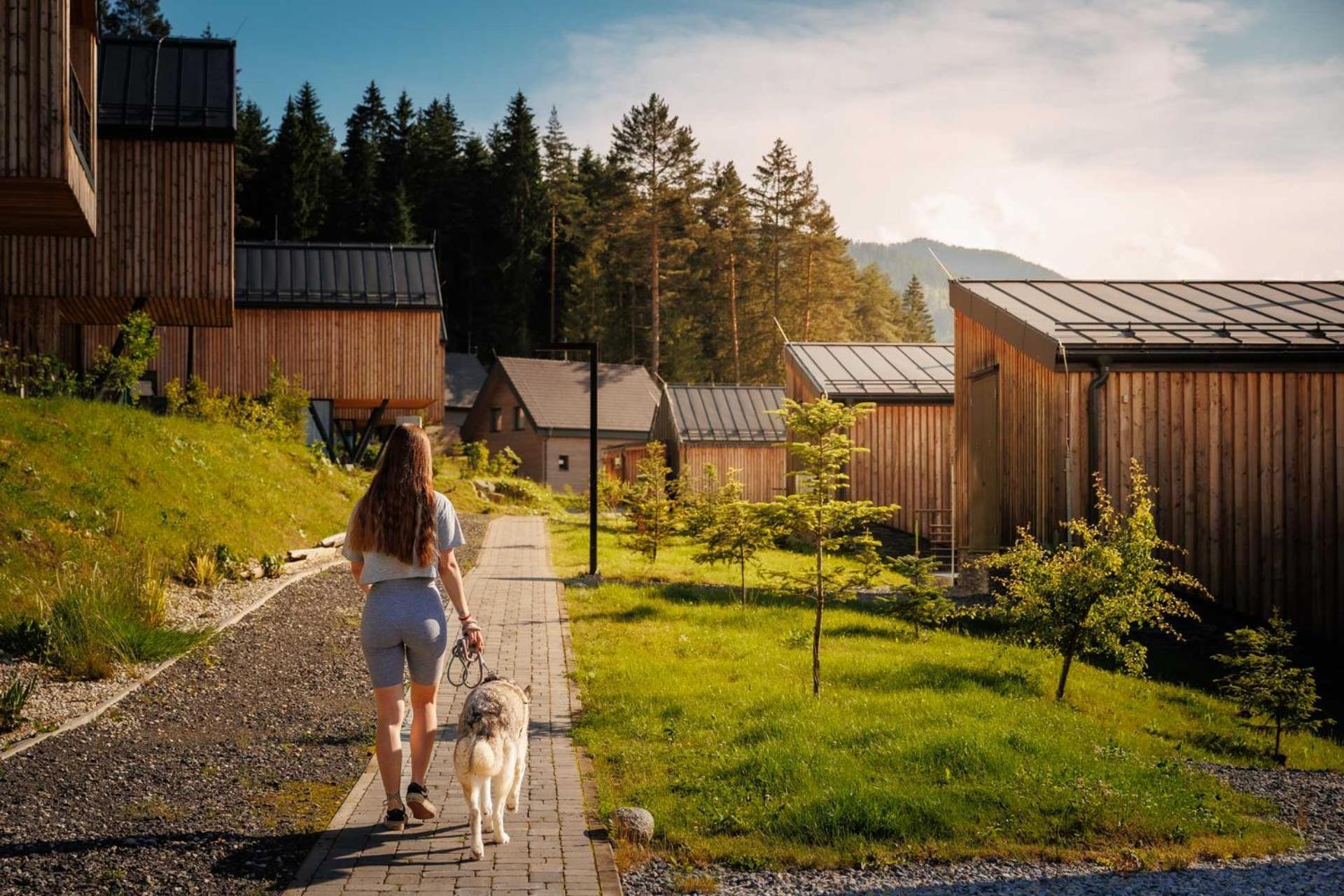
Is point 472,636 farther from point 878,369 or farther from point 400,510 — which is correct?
point 878,369

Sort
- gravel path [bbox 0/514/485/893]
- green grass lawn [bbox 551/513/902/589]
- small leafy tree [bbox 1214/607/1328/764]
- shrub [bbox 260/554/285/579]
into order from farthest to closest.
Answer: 1. green grass lawn [bbox 551/513/902/589]
2. shrub [bbox 260/554/285/579]
3. small leafy tree [bbox 1214/607/1328/764]
4. gravel path [bbox 0/514/485/893]

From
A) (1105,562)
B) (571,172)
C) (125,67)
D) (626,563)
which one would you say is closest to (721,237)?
(571,172)

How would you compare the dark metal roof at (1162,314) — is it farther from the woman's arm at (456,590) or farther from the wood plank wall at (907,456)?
the woman's arm at (456,590)

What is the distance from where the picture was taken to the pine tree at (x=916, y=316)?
85.1m

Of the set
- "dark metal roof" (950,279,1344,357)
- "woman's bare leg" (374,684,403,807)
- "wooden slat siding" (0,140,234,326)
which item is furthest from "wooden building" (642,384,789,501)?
"woman's bare leg" (374,684,403,807)

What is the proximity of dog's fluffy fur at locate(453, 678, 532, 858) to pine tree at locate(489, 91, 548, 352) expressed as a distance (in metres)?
59.5

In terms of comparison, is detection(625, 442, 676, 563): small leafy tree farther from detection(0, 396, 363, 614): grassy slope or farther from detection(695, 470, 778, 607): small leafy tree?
detection(0, 396, 363, 614): grassy slope

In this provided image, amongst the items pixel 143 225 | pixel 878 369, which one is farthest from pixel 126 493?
pixel 878 369

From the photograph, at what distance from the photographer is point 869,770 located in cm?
689

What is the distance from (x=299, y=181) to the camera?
59188 millimetres

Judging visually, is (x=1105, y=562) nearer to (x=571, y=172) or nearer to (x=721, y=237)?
(x=721, y=237)

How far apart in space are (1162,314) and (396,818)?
13582mm

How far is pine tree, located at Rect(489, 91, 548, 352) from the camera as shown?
6506 cm

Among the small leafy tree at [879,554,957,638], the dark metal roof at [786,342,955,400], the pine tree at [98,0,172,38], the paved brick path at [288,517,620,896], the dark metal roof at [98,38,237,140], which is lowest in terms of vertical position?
the paved brick path at [288,517,620,896]
